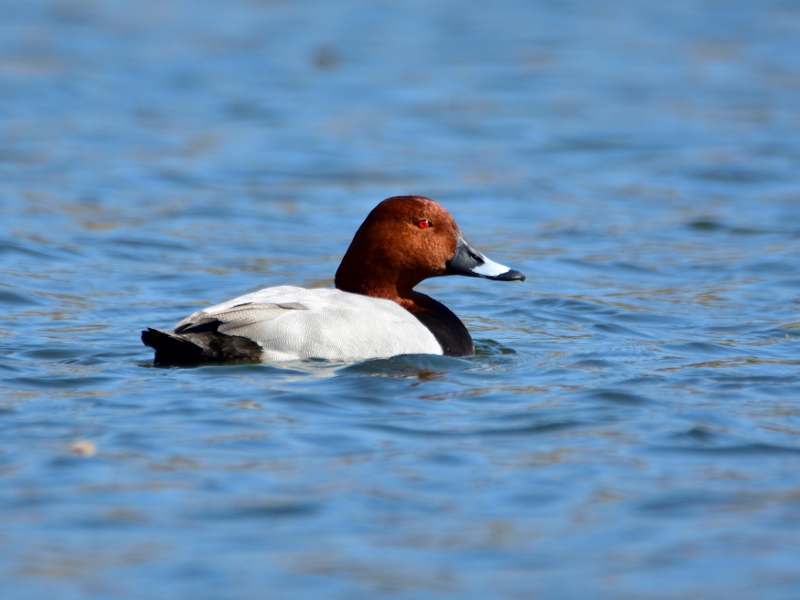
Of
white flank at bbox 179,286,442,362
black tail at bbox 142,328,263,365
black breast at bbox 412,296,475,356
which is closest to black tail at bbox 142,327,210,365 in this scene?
black tail at bbox 142,328,263,365

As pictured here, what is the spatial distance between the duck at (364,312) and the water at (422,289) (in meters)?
0.13

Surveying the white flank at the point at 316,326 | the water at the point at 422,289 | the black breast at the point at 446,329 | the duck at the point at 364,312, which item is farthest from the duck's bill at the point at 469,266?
the white flank at the point at 316,326

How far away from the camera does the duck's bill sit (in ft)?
22.6

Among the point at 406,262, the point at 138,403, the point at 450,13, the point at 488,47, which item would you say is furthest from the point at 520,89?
the point at 138,403

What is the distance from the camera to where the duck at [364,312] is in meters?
5.89

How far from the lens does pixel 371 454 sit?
478cm

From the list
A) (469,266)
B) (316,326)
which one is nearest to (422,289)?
(469,266)

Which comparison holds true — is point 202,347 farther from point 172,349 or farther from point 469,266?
point 469,266

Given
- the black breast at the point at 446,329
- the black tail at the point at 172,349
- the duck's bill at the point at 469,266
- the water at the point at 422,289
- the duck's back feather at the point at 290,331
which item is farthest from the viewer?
the duck's bill at the point at 469,266

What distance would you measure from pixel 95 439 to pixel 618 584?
7.20 feet

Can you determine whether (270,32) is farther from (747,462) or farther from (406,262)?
(747,462)

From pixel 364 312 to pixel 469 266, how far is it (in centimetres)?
94

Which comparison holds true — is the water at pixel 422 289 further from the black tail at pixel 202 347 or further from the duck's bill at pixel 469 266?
the duck's bill at pixel 469 266

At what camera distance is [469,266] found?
691 centimetres
